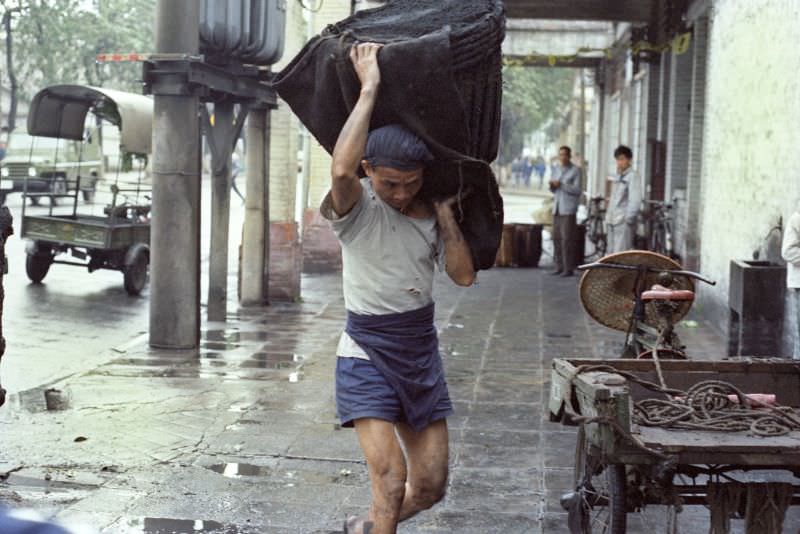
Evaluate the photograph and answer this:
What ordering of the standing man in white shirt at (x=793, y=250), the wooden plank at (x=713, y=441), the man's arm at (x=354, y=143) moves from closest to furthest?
the man's arm at (x=354, y=143)
the wooden plank at (x=713, y=441)
the standing man in white shirt at (x=793, y=250)

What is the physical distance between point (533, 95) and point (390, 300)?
47.4 metres

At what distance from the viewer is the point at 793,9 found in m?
10.6

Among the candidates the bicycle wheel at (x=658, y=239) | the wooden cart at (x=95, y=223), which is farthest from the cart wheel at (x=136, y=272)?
the bicycle wheel at (x=658, y=239)

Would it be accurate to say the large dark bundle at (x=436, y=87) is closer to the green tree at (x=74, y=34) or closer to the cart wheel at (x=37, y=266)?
the cart wheel at (x=37, y=266)

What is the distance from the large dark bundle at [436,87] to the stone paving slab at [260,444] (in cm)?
191

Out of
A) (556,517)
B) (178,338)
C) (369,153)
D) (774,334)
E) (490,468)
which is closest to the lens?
(369,153)

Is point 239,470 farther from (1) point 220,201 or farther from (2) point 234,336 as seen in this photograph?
(1) point 220,201

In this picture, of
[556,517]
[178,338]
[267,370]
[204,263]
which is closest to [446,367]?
[267,370]

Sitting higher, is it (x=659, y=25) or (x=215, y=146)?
(x=659, y=25)

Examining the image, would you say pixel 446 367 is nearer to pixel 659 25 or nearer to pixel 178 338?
pixel 178 338

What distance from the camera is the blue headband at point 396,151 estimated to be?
456cm

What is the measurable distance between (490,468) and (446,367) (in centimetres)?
352

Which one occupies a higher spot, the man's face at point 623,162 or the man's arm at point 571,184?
the man's face at point 623,162

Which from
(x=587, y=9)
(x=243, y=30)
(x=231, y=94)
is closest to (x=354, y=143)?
(x=243, y=30)
